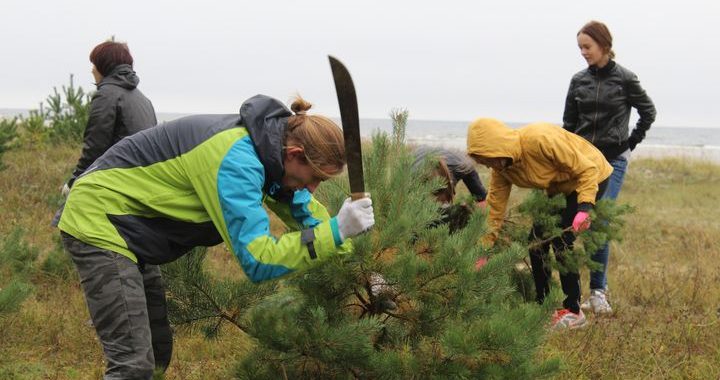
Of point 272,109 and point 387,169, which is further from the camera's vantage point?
point 387,169

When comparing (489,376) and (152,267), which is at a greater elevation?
(152,267)

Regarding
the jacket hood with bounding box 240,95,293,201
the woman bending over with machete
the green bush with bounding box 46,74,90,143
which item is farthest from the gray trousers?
the green bush with bounding box 46,74,90,143

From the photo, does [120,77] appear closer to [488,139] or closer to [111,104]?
[111,104]

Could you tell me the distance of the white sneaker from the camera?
5273mm

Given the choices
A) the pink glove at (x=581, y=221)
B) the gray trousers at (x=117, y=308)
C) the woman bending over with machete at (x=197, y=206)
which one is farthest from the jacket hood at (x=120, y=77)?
the pink glove at (x=581, y=221)

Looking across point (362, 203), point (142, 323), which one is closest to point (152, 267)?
point (142, 323)

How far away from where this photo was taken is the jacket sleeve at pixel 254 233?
2.30 meters

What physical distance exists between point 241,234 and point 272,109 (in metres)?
0.41

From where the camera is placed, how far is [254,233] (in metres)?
2.31

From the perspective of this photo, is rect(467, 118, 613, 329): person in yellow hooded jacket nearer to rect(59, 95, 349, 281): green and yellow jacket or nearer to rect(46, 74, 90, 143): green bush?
rect(59, 95, 349, 281): green and yellow jacket

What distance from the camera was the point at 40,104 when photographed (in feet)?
40.5

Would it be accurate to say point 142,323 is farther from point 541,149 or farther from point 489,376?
point 541,149

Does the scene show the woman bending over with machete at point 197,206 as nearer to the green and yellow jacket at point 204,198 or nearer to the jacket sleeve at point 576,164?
the green and yellow jacket at point 204,198

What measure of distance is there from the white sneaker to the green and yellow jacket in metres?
3.01
